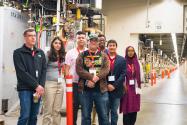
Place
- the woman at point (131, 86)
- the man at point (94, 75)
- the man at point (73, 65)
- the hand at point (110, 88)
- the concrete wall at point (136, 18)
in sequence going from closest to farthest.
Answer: the man at point (94, 75)
the hand at point (110, 88)
the man at point (73, 65)
the woman at point (131, 86)
the concrete wall at point (136, 18)

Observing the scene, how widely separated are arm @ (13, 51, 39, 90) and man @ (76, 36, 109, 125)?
650mm

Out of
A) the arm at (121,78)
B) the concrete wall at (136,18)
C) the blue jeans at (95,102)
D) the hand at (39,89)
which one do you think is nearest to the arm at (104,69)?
the blue jeans at (95,102)

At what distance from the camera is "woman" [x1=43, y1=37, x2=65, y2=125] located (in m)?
5.21

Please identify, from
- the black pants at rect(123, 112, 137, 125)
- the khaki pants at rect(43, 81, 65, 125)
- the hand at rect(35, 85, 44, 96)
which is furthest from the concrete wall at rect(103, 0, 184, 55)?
the hand at rect(35, 85, 44, 96)

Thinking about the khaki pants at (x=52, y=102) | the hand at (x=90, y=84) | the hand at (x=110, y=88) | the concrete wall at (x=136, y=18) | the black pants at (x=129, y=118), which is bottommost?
the black pants at (x=129, y=118)

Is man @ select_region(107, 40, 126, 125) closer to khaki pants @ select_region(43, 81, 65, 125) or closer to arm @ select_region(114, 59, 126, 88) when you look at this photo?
arm @ select_region(114, 59, 126, 88)

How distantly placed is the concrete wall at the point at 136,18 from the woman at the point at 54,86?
10.1m

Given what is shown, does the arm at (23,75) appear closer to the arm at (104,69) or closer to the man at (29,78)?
the man at (29,78)

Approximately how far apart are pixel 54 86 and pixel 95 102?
2.00 feet

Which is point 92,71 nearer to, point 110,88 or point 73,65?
point 110,88

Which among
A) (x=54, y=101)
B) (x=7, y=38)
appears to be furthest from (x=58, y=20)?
(x=54, y=101)

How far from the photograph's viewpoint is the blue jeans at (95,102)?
509 cm

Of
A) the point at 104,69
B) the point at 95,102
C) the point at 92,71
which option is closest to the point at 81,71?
the point at 92,71

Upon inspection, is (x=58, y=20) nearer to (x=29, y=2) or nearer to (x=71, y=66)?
(x=29, y=2)
